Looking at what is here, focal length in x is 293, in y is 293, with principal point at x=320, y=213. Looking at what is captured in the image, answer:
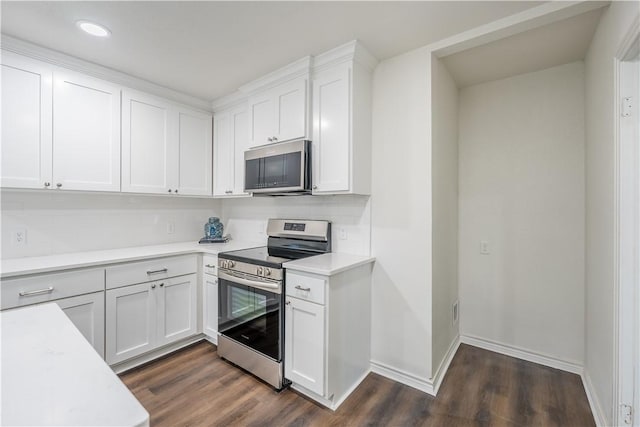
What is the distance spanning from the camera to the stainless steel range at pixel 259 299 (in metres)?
2.07

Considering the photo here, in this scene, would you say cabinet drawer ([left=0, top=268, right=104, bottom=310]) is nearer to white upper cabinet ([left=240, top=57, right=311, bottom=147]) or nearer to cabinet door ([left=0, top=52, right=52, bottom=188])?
cabinet door ([left=0, top=52, right=52, bottom=188])

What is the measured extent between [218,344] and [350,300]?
1246 millimetres

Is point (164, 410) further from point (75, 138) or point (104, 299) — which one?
point (75, 138)

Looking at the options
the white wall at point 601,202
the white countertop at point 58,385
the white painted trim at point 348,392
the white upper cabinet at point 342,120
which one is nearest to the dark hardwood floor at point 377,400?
the white painted trim at point 348,392

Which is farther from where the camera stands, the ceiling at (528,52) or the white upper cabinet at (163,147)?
the white upper cabinet at (163,147)

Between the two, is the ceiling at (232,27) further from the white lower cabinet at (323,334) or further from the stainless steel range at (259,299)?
the white lower cabinet at (323,334)

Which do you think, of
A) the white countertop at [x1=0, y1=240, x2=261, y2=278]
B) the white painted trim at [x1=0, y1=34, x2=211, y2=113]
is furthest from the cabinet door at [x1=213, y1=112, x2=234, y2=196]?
the white countertop at [x1=0, y1=240, x2=261, y2=278]

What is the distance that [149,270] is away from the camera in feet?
7.86

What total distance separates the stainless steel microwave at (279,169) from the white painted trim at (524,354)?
2098 millimetres

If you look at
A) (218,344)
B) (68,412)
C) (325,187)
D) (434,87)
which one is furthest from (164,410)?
(434,87)

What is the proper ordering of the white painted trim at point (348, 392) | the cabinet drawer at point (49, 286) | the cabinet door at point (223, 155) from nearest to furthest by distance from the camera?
1. the cabinet drawer at point (49, 286)
2. the white painted trim at point (348, 392)
3. the cabinet door at point (223, 155)

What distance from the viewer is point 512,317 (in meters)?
2.56

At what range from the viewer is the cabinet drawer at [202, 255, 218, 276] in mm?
2605

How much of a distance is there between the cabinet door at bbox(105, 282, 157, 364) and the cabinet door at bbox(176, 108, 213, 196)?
1.08 meters
